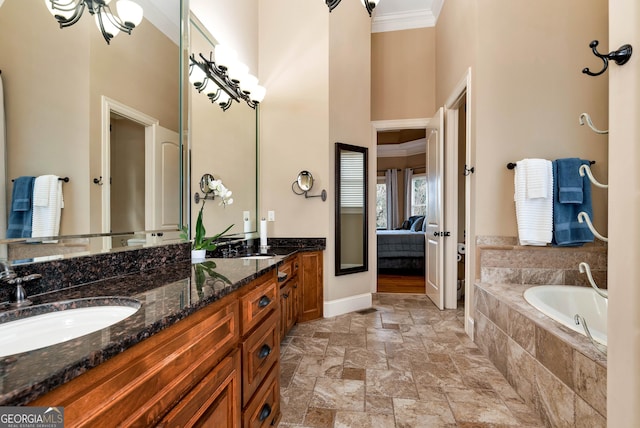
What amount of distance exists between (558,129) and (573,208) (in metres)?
0.66

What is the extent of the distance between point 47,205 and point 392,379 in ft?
6.77

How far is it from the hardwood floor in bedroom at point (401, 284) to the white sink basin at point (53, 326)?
373 cm

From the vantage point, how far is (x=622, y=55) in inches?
32.2

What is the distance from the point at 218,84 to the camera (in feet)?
8.13

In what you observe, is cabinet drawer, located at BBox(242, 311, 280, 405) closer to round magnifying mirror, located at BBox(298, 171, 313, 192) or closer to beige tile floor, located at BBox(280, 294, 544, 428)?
beige tile floor, located at BBox(280, 294, 544, 428)

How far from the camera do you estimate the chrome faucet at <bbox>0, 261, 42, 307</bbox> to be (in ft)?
2.76

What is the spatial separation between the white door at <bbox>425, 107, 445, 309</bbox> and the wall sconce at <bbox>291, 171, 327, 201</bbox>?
139 cm

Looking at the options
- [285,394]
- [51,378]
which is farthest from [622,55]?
[285,394]

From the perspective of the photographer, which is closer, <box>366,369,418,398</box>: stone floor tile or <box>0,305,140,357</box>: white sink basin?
<box>0,305,140,357</box>: white sink basin

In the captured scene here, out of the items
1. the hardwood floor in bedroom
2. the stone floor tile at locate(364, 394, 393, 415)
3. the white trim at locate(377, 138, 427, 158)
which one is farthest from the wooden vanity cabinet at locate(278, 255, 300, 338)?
the white trim at locate(377, 138, 427, 158)

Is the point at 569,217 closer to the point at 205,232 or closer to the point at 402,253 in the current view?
the point at 205,232

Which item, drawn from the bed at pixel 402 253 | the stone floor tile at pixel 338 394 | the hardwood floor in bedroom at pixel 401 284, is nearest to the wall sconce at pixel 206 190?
the stone floor tile at pixel 338 394

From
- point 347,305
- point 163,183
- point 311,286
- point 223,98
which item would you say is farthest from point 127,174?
point 347,305

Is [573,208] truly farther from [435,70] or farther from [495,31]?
[435,70]
